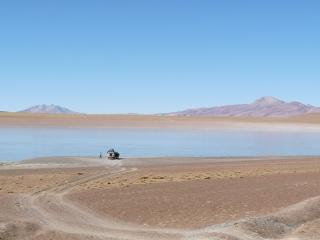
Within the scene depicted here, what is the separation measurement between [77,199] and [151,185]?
412 centimetres

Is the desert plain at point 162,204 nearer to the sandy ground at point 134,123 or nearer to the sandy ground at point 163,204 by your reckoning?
the sandy ground at point 163,204

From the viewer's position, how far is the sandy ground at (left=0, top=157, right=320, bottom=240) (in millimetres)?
14240

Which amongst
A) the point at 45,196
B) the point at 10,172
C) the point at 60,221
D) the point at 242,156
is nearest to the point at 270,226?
the point at 60,221

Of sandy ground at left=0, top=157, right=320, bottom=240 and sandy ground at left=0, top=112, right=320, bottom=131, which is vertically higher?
sandy ground at left=0, top=112, right=320, bottom=131

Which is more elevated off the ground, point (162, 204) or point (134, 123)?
point (134, 123)

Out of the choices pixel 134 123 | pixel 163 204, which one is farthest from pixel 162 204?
pixel 134 123

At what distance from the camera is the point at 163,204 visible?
60.1 feet

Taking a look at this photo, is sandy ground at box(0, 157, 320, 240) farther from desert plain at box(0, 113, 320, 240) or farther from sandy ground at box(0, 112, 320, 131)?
sandy ground at box(0, 112, 320, 131)

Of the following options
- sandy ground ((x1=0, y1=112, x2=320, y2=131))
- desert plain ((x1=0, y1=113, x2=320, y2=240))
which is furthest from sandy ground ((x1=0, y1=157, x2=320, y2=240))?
sandy ground ((x1=0, y1=112, x2=320, y2=131))

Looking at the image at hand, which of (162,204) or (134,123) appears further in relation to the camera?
(134,123)

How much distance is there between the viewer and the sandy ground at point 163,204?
14.2 m

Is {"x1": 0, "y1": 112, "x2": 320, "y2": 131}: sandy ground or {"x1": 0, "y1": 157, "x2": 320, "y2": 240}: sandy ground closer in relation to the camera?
{"x1": 0, "y1": 157, "x2": 320, "y2": 240}: sandy ground

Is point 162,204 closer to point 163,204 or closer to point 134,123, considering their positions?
point 163,204

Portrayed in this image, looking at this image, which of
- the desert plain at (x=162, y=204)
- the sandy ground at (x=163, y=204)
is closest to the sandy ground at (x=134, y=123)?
the desert plain at (x=162, y=204)
